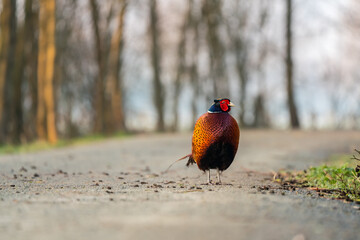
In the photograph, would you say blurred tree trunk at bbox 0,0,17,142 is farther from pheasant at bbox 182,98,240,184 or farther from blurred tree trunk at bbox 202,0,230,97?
pheasant at bbox 182,98,240,184

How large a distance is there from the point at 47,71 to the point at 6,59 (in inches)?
54.0

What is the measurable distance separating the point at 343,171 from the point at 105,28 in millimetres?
20428

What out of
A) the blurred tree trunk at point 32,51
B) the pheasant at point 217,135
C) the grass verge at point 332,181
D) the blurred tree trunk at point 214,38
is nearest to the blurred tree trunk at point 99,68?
the blurred tree trunk at point 32,51

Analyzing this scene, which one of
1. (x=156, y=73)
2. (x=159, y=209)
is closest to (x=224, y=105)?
(x=159, y=209)

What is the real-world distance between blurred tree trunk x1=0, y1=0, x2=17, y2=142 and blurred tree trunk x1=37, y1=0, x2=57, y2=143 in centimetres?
109

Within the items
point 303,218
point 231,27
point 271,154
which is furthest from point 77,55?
point 303,218

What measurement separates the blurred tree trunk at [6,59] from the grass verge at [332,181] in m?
10.7

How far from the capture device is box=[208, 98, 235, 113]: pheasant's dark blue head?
4.62 m

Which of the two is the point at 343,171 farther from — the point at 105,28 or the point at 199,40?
the point at 199,40

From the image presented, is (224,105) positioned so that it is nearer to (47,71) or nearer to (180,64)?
(47,71)

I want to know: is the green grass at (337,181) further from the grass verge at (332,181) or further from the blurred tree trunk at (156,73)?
the blurred tree trunk at (156,73)

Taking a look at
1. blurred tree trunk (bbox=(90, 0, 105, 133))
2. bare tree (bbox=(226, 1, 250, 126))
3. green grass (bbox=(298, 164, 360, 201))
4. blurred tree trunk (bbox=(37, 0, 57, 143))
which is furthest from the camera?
bare tree (bbox=(226, 1, 250, 126))

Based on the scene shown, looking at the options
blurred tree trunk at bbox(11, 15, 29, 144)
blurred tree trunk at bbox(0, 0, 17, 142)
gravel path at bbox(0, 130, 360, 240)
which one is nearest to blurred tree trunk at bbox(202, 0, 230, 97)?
blurred tree trunk at bbox(11, 15, 29, 144)

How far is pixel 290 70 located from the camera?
19.3 meters
